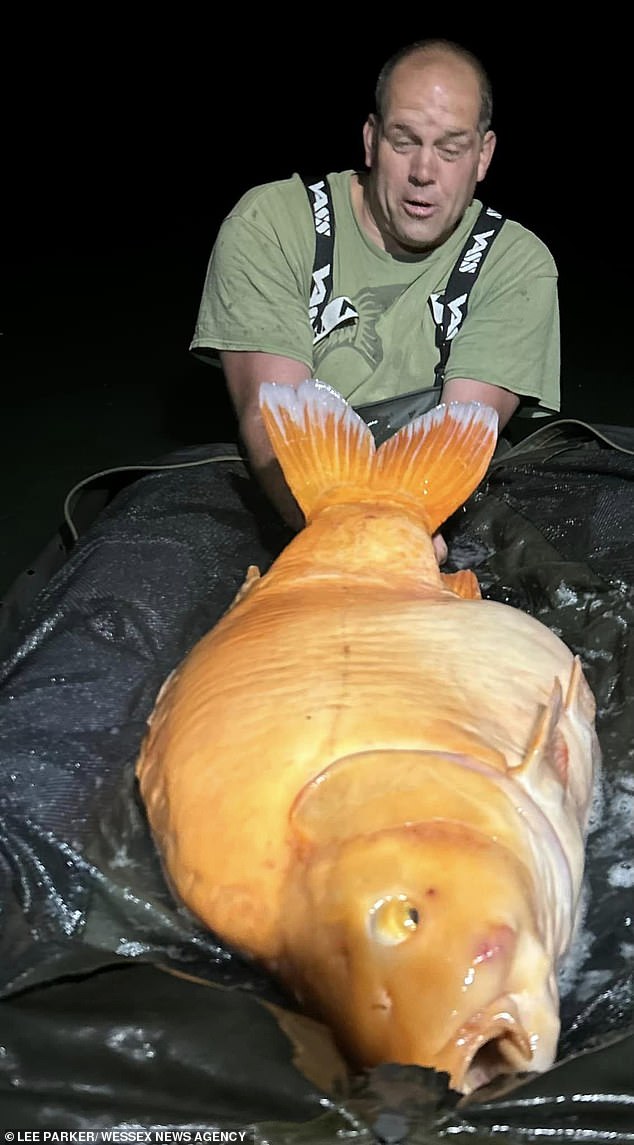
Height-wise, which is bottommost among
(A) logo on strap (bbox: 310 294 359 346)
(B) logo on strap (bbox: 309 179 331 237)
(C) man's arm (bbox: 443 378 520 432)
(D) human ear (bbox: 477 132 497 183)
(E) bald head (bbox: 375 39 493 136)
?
(C) man's arm (bbox: 443 378 520 432)

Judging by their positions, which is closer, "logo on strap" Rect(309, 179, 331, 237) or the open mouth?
the open mouth

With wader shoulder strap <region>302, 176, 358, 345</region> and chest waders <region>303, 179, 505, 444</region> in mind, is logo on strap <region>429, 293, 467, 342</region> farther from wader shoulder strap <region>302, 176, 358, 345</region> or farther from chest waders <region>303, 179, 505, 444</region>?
wader shoulder strap <region>302, 176, 358, 345</region>

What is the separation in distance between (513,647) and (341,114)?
819cm

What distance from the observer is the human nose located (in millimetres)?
2424

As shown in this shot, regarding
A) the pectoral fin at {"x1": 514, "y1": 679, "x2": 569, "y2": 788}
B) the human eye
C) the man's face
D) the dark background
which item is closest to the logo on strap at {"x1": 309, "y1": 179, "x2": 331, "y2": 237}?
the man's face

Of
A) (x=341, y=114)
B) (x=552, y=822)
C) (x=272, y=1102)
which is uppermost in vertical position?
(x=552, y=822)

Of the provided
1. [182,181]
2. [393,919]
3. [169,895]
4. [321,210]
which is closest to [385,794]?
[393,919]

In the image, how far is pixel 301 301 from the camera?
2.55 metres

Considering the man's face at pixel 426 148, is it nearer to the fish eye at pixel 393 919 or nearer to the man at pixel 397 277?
the man at pixel 397 277

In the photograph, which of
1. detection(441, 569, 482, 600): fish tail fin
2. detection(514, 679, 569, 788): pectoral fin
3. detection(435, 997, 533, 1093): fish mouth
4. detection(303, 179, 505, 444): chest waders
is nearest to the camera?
detection(435, 997, 533, 1093): fish mouth

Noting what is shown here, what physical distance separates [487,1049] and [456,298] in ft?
5.92

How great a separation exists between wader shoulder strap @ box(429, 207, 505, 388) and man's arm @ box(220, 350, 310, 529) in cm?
34

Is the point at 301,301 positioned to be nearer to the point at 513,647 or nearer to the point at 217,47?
the point at 513,647

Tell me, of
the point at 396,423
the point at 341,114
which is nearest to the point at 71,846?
the point at 396,423
